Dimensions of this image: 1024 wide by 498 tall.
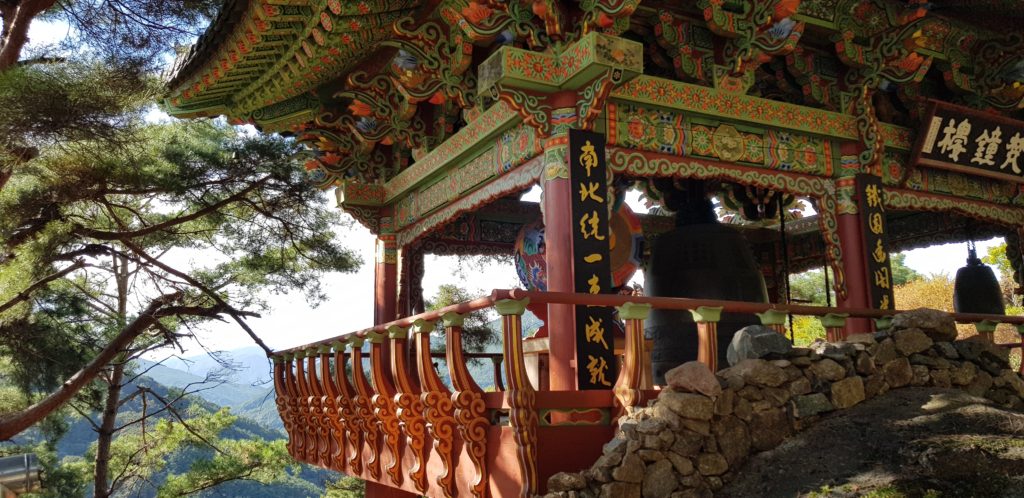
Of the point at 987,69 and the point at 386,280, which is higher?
the point at 987,69

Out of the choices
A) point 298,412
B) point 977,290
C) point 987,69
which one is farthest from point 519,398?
point 977,290

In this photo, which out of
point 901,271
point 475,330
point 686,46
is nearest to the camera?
point 686,46

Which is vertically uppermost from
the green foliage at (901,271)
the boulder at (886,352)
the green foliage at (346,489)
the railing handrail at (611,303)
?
the green foliage at (901,271)

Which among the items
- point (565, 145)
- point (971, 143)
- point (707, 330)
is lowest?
point (707, 330)

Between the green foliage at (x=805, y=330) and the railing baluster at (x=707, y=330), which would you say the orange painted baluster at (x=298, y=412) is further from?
the green foliage at (x=805, y=330)

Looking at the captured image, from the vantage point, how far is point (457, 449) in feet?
15.0

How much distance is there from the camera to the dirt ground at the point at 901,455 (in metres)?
3.31

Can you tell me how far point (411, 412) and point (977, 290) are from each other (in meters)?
6.72

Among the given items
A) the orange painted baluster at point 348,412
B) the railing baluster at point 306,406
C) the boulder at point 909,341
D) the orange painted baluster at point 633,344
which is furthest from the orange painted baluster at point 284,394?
the boulder at point 909,341

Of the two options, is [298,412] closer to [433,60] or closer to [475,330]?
[433,60]

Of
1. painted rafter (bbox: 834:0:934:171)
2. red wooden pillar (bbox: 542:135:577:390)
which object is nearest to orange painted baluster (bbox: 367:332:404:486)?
red wooden pillar (bbox: 542:135:577:390)

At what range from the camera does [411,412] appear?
491 centimetres

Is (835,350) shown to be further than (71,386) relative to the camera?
No

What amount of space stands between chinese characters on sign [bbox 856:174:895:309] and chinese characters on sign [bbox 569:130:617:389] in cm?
→ 267
